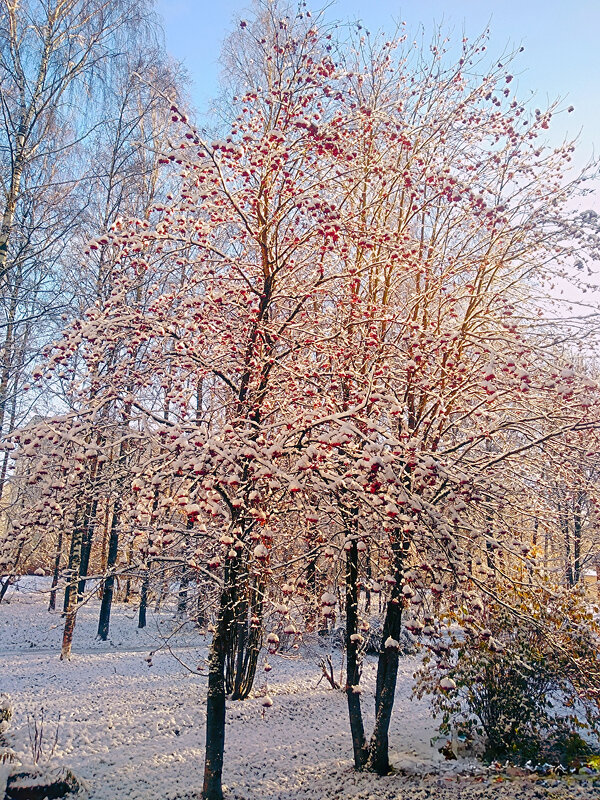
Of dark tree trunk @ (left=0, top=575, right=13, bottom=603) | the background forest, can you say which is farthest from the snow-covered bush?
dark tree trunk @ (left=0, top=575, right=13, bottom=603)

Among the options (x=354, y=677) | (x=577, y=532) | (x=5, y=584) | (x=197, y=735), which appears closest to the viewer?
(x=5, y=584)

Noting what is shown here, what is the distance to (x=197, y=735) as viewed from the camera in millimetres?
7664

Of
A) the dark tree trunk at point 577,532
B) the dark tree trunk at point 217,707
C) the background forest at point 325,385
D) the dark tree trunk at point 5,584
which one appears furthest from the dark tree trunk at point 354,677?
the dark tree trunk at point 5,584

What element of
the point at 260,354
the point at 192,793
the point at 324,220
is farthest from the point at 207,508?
the point at 192,793

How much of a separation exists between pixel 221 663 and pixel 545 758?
398 centimetres

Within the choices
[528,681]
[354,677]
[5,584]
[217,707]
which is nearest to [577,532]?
[528,681]

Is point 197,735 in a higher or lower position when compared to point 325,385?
lower

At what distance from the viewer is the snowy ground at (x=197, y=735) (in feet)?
18.9

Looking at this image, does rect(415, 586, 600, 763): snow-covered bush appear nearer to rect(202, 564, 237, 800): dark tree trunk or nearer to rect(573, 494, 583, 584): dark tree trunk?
rect(573, 494, 583, 584): dark tree trunk

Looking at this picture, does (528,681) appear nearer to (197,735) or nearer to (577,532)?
(197,735)

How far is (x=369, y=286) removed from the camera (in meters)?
7.56

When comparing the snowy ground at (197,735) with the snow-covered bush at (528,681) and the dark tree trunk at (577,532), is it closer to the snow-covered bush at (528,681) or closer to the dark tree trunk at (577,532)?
the snow-covered bush at (528,681)

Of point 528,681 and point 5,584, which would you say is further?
point 528,681

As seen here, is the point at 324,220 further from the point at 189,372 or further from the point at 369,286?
the point at 369,286
